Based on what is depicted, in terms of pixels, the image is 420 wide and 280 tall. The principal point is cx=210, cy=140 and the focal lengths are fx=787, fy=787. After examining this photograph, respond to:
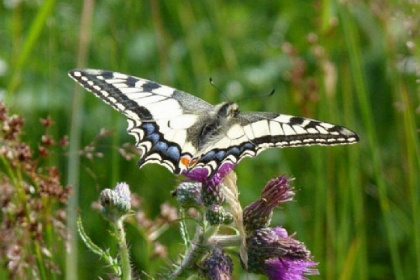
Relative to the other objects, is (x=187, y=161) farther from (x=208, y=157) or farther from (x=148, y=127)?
(x=148, y=127)

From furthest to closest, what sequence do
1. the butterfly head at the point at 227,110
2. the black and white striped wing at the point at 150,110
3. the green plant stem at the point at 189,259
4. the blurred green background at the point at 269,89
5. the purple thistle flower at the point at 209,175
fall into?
the blurred green background at the point at 269,89, the butterfly head at the point at 227,110, the black and white striped wing at the point at 150,110, the purple thistle flower at the point at 209,175, the green plant stem at the point at 189,259

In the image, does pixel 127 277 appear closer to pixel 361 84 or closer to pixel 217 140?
pixel 217 140

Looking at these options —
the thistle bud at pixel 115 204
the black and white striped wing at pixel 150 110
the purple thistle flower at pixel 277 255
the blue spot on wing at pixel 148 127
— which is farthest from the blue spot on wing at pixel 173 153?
the purple thistle flower at pixel 277 255

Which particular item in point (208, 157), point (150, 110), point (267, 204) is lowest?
point (267, 204)

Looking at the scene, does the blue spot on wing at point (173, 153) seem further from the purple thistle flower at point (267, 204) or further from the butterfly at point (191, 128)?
the purple thistle flower at point (267, 204)

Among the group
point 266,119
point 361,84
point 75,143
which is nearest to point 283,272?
point 266,119

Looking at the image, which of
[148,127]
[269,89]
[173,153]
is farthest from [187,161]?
[269,89]
